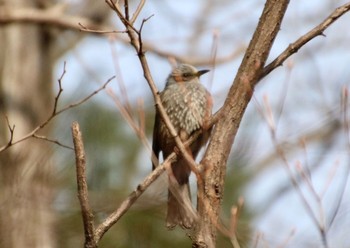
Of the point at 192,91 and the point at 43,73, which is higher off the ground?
the point at 43,73

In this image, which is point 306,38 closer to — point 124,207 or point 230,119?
point 230,119

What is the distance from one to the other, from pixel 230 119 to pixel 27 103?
19.4 ft

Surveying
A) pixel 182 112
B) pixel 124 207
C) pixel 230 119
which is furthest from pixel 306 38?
pixel 182 112

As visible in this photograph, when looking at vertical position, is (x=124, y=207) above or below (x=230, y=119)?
below

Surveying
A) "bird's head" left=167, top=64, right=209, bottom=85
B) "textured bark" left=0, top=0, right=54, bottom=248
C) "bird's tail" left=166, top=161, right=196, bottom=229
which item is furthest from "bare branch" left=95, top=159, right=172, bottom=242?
"textured bark" left=0, top=0, right=54, bottom=248

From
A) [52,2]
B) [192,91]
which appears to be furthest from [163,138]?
[52,2]

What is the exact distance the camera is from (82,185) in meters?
2.89

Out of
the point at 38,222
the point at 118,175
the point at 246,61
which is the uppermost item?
the point at 118,175

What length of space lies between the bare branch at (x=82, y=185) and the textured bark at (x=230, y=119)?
0.40m

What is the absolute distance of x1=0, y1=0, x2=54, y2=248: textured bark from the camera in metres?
5.68

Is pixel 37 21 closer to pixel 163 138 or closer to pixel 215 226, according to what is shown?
pixel 163 138

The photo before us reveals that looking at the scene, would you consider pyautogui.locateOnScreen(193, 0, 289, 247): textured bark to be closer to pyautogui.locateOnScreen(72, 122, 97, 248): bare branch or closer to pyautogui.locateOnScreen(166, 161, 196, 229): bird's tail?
pyautogui.locateOnScreen(72, 122, 97, 248): bare branch

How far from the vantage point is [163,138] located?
5203 millimetres

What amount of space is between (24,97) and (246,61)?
233 inches
